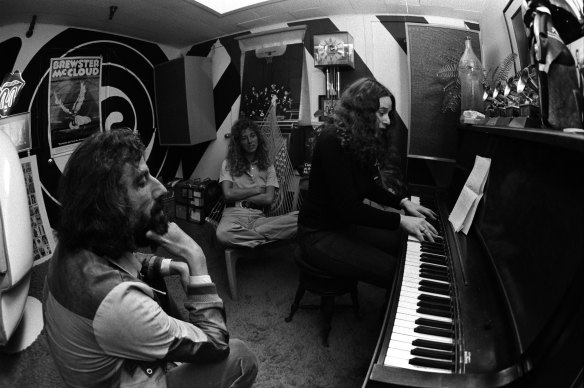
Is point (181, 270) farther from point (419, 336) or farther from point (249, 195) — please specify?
point (249, 195)

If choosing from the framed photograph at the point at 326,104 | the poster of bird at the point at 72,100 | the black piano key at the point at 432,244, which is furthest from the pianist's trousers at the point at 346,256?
the poster of bird at the point at 72,100

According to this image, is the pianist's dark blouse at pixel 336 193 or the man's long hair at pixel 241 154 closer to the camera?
the pianist's dark blouse at pixel 336 193

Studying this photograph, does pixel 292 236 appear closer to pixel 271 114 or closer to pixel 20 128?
pixel 271 114

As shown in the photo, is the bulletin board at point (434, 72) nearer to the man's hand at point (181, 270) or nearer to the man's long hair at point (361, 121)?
the man's long hair at point (361, 121)

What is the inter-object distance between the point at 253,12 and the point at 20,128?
7.69ft

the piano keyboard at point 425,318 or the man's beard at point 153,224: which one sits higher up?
the man's beard at point 153,224

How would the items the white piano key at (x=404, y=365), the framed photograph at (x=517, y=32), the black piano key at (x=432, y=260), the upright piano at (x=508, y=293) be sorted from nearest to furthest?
the upright piano at (x=508, y=293), the white piano key at (x=404, y=365), the black piano key at (x=432, y=260), the framed photograph at (x=517, y=32)

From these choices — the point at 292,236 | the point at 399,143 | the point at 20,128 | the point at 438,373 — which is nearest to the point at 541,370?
the point at 438,373

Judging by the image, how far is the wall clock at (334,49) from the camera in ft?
10.6

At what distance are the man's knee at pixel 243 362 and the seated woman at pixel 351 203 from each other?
0.68m

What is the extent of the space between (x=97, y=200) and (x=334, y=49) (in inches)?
107

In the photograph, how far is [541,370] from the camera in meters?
0.71

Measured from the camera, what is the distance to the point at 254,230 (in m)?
2.76

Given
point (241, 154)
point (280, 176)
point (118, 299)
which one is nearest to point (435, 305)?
point (118, 299)
